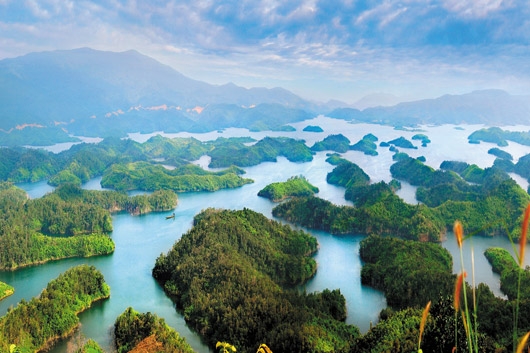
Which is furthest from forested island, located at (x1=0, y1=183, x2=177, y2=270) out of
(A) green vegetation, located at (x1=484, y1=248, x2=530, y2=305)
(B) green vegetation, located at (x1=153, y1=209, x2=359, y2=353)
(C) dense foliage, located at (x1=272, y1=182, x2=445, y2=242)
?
(A) green vegetation, located at (x1=484, y1=248, x2=530, y2=305)

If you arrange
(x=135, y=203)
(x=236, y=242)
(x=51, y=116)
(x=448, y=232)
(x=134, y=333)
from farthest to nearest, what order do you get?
(x=51, y=116) < (x=135, y=203) < (x=448, y=232) < (x=236, y=242) < (x=134, y=333)

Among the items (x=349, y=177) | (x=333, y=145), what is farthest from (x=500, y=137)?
(x=349, y=177)

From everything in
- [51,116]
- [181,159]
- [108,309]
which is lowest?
[51,116]

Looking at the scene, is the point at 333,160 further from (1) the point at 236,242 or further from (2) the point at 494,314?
(2) the point at 494,314

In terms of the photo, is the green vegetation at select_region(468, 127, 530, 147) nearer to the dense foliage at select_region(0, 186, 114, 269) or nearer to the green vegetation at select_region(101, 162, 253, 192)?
the green vegetation at select_region(101, 162, 253, 192)

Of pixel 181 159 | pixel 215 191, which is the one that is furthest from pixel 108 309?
pixel 181 159

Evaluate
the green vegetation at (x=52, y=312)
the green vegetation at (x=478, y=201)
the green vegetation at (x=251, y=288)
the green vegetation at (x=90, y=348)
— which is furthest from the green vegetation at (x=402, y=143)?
the green vegetation at (x=90, y=348)
